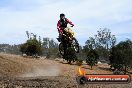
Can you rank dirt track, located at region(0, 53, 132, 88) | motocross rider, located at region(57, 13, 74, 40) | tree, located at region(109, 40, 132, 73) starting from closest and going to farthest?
motocross rider, located at region(57, 13, 74, 40)
dirt track, located at region(0, 53, 132, 88)
tree, located at region(109, 40, 132, 73)

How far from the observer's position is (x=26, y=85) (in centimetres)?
3409

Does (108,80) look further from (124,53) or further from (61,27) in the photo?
(124,53)

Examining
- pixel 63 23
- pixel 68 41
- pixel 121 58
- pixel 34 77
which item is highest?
pixel 63 23

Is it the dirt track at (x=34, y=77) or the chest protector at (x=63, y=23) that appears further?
the dirt track at (x=34, y=77)

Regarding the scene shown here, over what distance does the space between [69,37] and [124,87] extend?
955 centimetres

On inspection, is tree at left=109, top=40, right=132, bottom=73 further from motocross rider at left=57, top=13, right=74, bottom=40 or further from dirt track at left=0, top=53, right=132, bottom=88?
motocross rider at left=57, top=13, right=74, bottom=40

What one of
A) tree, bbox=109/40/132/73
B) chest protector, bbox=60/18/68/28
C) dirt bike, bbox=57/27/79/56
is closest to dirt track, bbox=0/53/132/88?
dirt bike, bbox=57/27/79/56

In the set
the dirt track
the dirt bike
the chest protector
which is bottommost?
the dirt track

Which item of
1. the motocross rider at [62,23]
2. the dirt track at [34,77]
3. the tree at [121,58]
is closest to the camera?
the motocross rider at [62,23]

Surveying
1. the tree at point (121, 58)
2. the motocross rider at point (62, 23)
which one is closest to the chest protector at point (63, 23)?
the motocross rider at point (62, 23)

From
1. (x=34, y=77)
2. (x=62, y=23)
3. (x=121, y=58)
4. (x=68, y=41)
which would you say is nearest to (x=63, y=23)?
(x=62, y=23)

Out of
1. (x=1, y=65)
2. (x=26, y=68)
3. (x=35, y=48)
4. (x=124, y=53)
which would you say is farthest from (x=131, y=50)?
(x=1, y=65)

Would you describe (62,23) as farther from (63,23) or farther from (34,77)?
(34,77)

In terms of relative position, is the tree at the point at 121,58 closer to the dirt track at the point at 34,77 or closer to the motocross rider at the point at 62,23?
the dirt track at the point at 34,77
